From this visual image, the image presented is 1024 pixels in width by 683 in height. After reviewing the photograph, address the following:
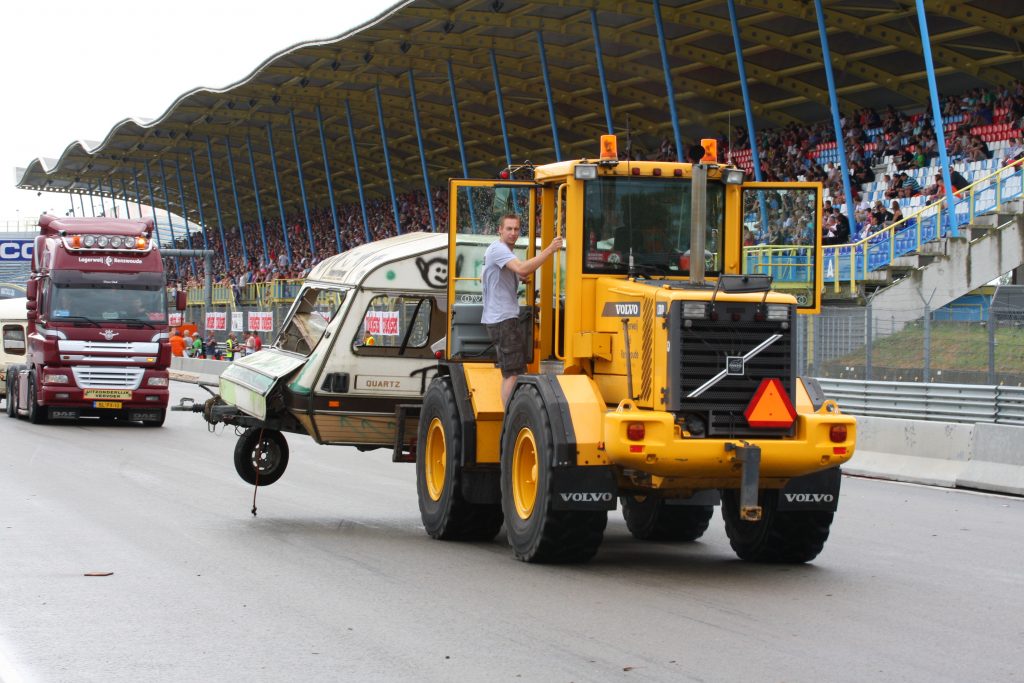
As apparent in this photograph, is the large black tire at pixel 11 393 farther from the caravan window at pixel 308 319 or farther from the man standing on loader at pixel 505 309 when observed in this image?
the man standing on loader at pixel 505 309

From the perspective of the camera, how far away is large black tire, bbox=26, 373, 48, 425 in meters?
25.9

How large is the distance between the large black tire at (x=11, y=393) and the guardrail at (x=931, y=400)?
49.3ft

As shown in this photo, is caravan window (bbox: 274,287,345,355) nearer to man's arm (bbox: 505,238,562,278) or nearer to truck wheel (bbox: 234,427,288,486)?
truck wheel (bbox: 234,427,288,486)

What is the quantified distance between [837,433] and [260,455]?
633cm

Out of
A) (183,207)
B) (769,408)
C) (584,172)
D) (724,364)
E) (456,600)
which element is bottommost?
(456,600)

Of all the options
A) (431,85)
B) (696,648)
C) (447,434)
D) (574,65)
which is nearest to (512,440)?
(447,434)

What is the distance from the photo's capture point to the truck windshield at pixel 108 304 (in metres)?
25.2

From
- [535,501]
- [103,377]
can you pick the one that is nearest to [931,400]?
[535,501]

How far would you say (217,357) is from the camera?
162 feet

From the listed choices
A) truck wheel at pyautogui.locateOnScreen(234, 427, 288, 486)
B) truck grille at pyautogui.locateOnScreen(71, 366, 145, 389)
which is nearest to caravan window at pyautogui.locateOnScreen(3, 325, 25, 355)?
truck grille at pyautogui.locateOnScreen(71, 366, 145, 389)

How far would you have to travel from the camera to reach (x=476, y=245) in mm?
11875

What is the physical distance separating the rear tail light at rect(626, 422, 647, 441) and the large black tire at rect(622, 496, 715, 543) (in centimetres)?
248

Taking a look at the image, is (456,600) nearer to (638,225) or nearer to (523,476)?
(523,476)

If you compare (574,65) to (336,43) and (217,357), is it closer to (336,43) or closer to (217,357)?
(336,43)
